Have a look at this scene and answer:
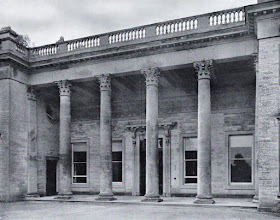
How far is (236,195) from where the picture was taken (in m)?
22.8

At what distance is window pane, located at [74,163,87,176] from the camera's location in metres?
27.7

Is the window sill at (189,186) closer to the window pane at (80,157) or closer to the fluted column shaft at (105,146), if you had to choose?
the fluted column shaft at (105,146)

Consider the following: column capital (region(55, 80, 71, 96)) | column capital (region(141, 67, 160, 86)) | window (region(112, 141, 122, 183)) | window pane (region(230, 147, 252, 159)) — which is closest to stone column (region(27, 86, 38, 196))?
column capital (region(55, 80, 71, 96))

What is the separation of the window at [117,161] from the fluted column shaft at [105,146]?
16.7ft

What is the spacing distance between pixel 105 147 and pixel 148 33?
23.3ft

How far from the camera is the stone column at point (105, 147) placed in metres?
21.2

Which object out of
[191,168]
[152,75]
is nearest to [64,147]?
[152,75]

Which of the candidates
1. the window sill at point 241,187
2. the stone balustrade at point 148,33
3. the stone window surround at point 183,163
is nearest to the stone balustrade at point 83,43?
the stone balustrade at point 148,33

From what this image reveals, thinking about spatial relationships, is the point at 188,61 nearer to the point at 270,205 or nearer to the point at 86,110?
the point at 270,205

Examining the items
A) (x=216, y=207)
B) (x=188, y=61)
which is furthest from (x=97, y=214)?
(x=188, y=61)

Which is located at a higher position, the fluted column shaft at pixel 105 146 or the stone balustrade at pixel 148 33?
the stone balustrade at pixel 148 33

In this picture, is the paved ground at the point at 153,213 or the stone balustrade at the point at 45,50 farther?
the stone balustrade at the point at 45,50

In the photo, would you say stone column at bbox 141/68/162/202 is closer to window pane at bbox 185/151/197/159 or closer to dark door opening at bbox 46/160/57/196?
window pane at bbox 185/151/197/159

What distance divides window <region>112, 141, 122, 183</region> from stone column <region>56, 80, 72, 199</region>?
4556 mm
